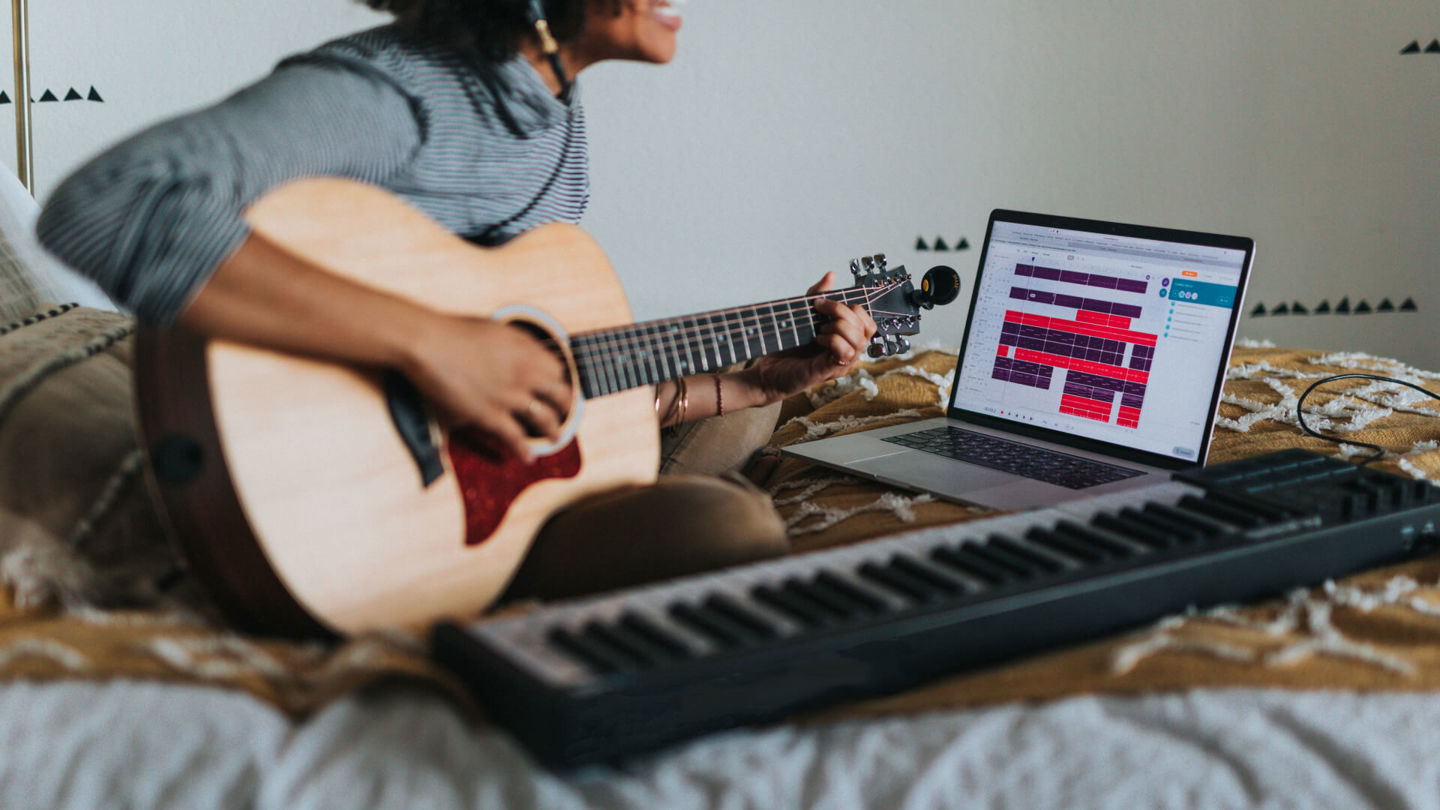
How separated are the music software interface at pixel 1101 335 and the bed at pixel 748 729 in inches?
17.3

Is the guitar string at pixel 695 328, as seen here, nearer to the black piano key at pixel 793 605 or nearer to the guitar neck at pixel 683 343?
the guitar neck at pixel 683 343

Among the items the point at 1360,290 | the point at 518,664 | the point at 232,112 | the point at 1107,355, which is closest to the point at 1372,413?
the point at 1107,355

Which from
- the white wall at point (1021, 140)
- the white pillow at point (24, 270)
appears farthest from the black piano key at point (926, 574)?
the white wall at point (1021, 140)

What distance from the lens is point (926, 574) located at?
2.39ft

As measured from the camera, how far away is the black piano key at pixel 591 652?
58 cm

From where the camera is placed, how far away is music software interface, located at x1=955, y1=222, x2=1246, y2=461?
127 centimetres

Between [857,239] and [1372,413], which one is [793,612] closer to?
[1372,413]

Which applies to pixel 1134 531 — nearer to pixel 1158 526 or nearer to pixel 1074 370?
pixel 1158 526

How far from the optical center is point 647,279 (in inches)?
102

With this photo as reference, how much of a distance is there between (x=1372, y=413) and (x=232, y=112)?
1396 mm

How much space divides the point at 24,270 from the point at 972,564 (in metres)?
1.26

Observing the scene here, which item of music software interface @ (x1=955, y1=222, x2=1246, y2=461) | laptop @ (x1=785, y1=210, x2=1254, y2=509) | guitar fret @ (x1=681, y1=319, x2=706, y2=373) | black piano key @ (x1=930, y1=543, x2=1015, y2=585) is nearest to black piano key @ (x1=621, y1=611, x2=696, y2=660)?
black piano key @ (x1=930, y1=543, x2=1015, y2=585)

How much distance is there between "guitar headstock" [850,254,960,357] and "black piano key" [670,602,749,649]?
732 mm

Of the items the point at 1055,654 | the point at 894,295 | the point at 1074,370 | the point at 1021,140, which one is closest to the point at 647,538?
the point at 1055,654
